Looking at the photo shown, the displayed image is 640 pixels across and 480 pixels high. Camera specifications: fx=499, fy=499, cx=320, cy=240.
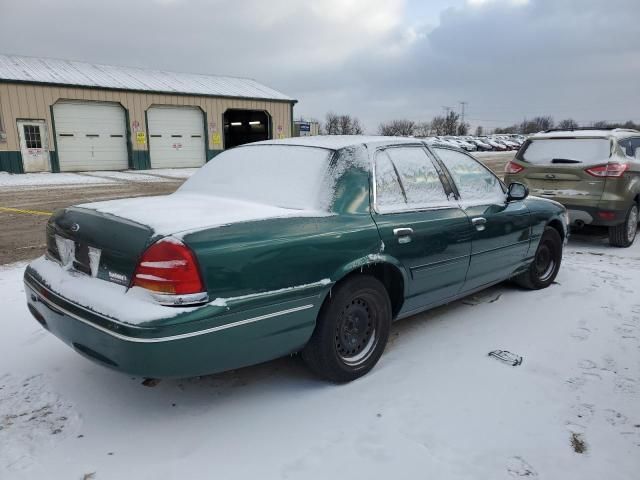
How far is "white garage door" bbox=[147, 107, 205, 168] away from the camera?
80.6 feet

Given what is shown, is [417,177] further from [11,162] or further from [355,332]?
[11,162]

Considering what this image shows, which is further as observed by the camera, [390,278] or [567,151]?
[567,151]

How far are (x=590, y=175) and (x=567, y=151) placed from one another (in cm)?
52

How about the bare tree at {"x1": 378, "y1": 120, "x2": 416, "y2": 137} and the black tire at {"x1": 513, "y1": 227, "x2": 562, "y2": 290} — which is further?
the bare tree at {"x1": 378, "y1": 120, "x2": 416, "y2": 137}

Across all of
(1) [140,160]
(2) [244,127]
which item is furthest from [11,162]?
(2) [244,127]

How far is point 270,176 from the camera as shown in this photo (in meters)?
3.50

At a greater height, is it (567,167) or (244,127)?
(244,127)

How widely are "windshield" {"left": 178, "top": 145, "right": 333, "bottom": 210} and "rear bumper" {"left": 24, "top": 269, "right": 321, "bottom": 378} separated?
0.71m

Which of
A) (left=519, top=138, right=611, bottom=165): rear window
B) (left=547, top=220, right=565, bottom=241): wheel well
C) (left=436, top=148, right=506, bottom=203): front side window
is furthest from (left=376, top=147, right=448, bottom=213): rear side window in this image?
(left=519, top=138, right=611, bottom=165): rear window

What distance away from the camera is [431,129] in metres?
86.2

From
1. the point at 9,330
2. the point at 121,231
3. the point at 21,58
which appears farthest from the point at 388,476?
the point at 21,58

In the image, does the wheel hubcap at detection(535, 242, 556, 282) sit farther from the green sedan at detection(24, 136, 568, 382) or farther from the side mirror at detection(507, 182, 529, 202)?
the green sedan at detection(24, 136, 568, 382)

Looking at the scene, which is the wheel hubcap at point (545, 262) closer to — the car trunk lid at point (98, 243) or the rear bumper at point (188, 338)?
the rear bumper at point (188, 338)

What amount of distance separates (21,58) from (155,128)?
6.54 meters
